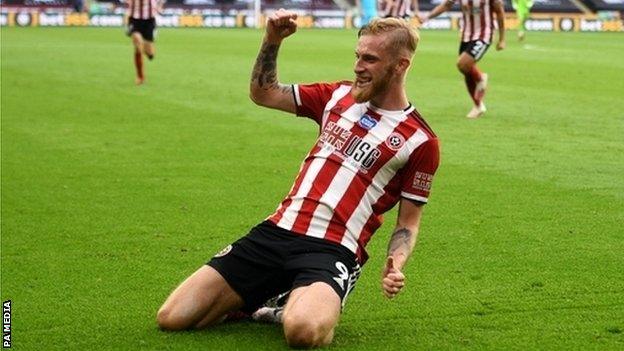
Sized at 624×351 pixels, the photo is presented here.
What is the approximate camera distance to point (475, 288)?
24.4 ft

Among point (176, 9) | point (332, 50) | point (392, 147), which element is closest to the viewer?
point (392, 147)

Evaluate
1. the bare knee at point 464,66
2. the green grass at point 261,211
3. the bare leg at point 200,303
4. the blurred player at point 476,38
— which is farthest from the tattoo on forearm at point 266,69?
the bare knee at point 464,66

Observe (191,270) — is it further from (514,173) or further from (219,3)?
(219,3)

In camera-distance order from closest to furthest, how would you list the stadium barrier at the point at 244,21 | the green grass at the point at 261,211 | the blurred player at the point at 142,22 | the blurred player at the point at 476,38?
the green grass at the point at 261,211 → the blurred player at the point at 476,38 → the blurred player at the point at 142,22 → the stadium barrier at the point at 244,21

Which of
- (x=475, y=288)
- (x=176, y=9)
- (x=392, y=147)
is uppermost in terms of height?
(x=392, y=147)

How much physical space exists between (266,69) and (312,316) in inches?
55.3

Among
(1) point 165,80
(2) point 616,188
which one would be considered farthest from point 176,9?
(2) point 616,188

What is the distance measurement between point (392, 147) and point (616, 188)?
16.7 feet

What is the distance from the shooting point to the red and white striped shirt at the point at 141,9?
22.3 m

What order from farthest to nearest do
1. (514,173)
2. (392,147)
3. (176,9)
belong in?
(176,9) < (514,173) < (392,147)

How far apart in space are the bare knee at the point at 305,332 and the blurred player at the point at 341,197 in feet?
0.93

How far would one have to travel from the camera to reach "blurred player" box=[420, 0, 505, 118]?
17.1 metres

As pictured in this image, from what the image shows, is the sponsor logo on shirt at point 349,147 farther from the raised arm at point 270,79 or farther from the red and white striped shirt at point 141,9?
the red and white striped shirt at point 141,9

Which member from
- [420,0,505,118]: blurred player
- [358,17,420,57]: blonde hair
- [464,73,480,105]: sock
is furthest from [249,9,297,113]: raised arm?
[464,73,480,105]: sock
